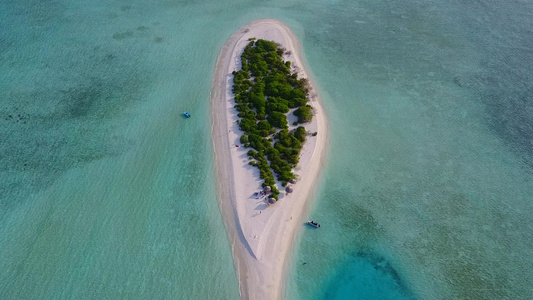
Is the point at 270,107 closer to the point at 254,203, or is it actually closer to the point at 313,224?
the point at 254,203

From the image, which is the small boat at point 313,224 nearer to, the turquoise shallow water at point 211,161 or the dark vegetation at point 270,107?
the turquoise shallow water at point 211,161

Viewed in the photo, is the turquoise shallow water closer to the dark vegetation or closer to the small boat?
the small boat

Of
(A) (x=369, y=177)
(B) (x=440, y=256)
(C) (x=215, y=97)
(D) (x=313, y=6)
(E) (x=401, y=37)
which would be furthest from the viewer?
(D) (x=313, y=6)

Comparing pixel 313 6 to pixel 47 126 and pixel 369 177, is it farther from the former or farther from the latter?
pixel 47 126

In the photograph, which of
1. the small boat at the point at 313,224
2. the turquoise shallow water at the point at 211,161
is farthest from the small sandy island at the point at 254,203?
the turquoise shallow water at the point at 211,161

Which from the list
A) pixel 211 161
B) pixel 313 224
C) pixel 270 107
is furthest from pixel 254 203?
pixel 270 107

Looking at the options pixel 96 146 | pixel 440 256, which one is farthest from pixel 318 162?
pixel 96 146
